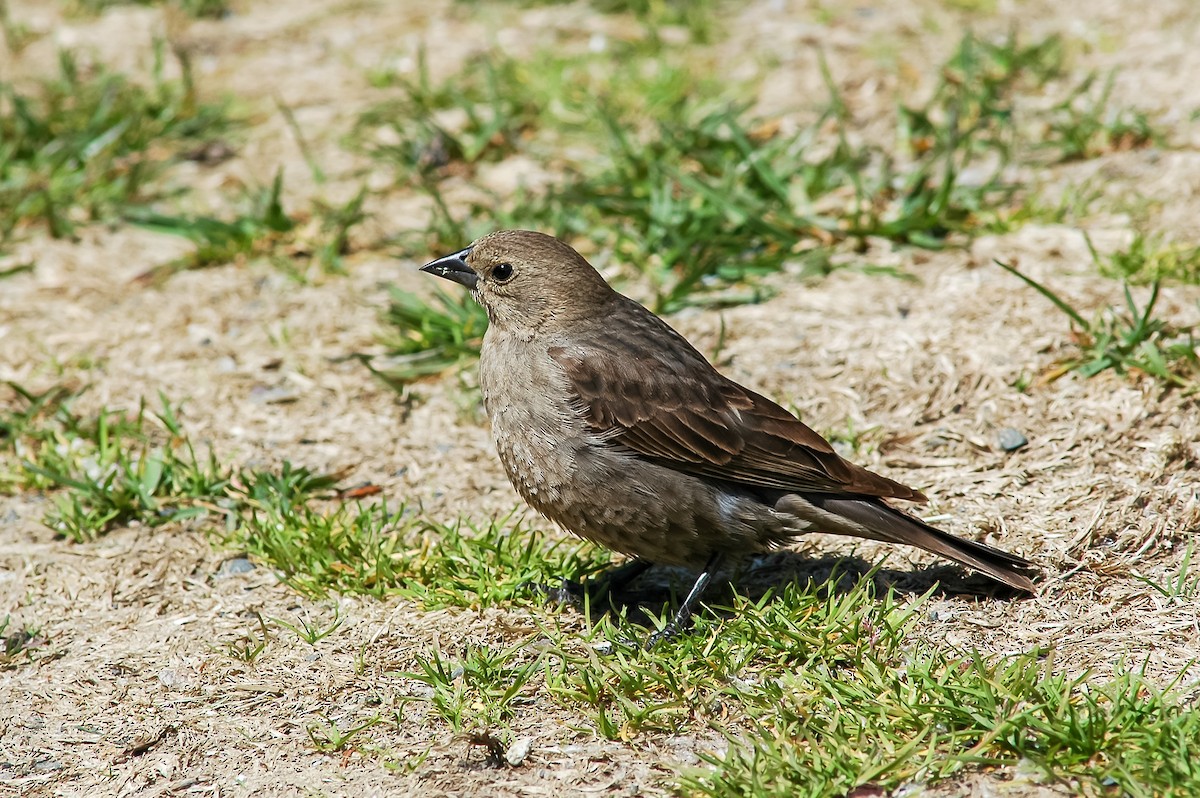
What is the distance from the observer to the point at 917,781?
12.4 feet

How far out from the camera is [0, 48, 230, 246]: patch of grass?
7844 mm

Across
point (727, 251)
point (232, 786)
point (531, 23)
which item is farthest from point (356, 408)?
point (531, 23)

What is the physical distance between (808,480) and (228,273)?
13.0ft

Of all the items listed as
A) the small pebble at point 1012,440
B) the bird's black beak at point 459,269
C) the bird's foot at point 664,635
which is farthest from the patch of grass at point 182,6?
the bird's foot at point 664,635

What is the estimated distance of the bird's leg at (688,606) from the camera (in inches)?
182

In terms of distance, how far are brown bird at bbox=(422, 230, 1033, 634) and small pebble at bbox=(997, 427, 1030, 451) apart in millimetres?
913

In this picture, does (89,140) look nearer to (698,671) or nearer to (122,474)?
(122,474)

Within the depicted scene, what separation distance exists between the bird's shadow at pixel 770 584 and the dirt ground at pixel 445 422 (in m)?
0.12

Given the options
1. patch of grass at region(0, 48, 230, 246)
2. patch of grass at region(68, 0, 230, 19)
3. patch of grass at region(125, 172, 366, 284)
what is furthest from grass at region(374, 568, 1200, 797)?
patch of grass at region(68, 0, 230, 19)

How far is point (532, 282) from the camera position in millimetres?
5328

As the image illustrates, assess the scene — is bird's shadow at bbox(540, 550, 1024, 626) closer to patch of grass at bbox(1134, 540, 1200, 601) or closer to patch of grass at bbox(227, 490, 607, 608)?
patch of grass at bbox(227, 490, 607, 608)

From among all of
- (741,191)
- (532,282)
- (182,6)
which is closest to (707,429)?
(532,282)

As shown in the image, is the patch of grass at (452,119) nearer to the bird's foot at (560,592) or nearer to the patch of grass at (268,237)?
the patch of grass at (268,237)

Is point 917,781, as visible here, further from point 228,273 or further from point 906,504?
point 228,273
